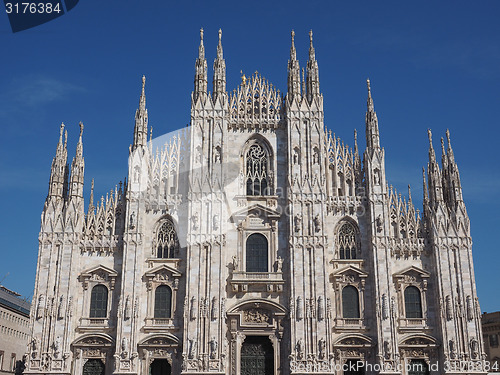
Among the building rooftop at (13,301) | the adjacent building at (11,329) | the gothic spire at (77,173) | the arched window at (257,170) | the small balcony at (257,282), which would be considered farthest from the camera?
the building rooftop at (13,301)

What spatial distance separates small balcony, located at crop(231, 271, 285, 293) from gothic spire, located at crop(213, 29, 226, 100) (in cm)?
1277

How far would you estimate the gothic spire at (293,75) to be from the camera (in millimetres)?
43344

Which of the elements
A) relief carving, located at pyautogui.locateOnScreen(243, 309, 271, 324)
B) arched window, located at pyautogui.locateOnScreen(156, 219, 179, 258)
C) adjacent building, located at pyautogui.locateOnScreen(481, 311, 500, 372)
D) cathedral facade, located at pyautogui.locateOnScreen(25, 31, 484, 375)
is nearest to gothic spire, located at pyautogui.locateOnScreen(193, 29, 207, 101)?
cathedral facade, located at pyautogui.locateOnScreen(25, 31, 484, 375)

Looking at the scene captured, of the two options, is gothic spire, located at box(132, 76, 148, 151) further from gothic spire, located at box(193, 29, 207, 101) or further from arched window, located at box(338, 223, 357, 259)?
arched window, located at box(338, 223, 357, 259)

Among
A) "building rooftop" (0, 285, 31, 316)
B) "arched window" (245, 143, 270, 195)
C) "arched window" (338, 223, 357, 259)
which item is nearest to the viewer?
"arched window" (338, 223, 357, 259)

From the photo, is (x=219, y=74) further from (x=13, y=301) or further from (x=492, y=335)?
(x=492, y=335)

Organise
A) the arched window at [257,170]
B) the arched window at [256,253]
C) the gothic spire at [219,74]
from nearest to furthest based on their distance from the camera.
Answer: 1. the arched window at [256,253]
2. the arched window at [257,170]
3. the gothic spire at [219,74]

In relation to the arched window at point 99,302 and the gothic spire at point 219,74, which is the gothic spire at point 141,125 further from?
the arched window at point 99,302

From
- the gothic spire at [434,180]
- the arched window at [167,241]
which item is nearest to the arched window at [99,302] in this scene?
the arched window at [167,241]

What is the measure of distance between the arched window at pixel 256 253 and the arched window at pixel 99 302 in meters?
9.39

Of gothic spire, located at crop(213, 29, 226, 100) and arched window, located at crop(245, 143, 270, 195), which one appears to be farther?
gothic spire, located at crop(213, 29, 226, 100)

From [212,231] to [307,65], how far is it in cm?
1411

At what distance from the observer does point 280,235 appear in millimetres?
40750

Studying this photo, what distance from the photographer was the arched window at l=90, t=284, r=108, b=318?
39312mm
